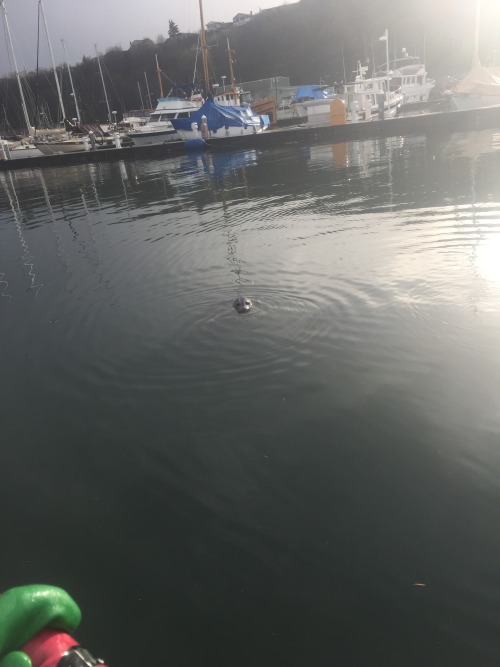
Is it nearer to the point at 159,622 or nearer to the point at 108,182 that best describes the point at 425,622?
the point at 159,622

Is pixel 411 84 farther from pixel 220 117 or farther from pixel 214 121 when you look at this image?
pixel 214 121

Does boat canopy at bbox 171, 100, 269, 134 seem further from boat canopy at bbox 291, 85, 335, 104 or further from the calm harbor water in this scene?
the calm harbor water

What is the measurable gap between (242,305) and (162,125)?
37877mm

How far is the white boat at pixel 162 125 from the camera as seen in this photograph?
36938 mm

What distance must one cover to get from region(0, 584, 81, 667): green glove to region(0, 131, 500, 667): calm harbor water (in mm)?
621

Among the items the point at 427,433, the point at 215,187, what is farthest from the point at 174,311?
the point at 215,187

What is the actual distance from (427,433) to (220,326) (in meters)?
2.75

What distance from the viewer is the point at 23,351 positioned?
5832mm

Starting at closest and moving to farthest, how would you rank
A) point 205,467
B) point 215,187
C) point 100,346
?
1. point 205,467
2. point 100,346
3. point 215,187

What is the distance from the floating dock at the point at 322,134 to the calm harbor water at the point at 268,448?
19562 mm

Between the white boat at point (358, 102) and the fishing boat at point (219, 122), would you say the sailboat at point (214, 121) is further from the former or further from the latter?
the white boat at point (358, 102)

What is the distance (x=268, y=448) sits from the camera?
3.81 metres

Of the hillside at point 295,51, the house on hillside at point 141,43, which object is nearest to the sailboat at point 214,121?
the hillside at point 295,51

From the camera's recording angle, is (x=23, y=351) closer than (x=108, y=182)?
Yes
